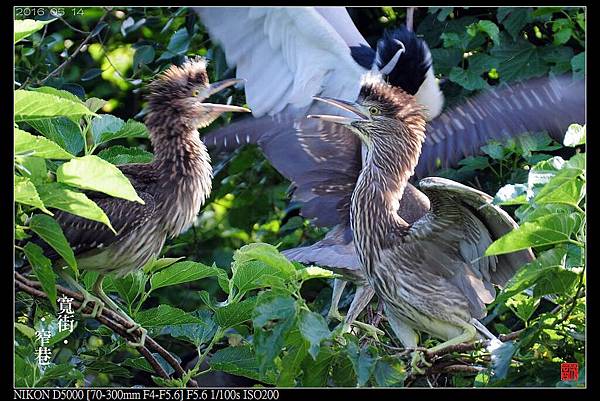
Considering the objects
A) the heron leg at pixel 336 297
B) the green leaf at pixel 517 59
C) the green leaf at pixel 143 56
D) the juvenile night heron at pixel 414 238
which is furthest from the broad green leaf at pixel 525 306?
the green leaf at pixel 143 56

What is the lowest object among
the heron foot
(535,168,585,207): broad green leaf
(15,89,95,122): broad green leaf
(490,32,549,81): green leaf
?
the heron foot

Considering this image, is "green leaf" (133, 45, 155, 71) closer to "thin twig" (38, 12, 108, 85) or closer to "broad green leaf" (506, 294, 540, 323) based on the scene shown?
"thin twig" (38, 12, 108, 85)

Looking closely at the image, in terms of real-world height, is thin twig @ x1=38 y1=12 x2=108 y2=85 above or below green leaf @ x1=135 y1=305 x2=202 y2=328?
above

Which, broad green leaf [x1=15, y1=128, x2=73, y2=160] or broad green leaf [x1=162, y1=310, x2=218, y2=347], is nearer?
broad green leaf [x1=15, y1=128, x2=73, y2=160]

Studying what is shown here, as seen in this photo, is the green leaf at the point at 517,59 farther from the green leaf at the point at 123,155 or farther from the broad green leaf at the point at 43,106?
the broad green leaf at the point at 43,106

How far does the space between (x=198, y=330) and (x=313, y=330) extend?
19.0 inches

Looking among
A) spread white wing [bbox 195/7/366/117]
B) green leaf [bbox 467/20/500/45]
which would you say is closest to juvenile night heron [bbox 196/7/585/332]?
spread white wing [bbox 195/7/366/117]

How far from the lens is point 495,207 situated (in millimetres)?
2318

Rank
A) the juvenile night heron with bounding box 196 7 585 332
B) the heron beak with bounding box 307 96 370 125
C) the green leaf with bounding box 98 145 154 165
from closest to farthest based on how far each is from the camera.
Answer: the green leaf with bounding box 98 145 154 165 < the heron beak with bounding box 307 96 370 125 < the juvenile night heron with bounding box 196 7 585 332

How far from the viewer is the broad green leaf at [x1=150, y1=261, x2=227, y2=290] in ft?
7.64

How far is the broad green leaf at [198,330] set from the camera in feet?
7.80

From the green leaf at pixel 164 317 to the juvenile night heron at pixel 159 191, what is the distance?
0.15ft

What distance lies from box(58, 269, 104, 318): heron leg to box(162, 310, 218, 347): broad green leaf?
0.58 feet
